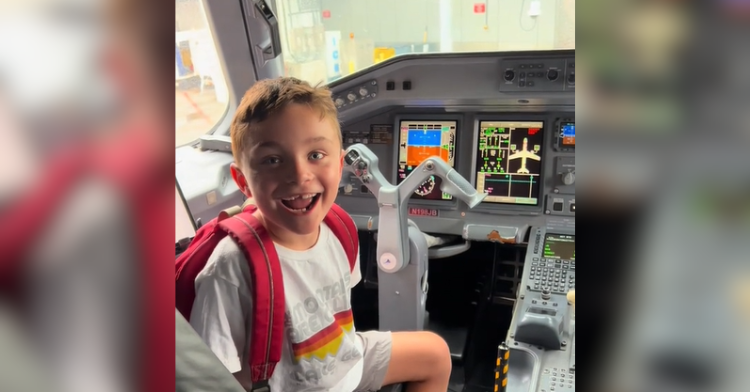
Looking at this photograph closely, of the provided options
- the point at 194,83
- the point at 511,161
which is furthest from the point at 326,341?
the point at 511,161

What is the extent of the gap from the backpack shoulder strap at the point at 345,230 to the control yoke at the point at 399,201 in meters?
0.21

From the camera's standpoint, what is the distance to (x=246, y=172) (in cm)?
86

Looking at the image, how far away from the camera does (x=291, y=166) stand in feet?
2.79

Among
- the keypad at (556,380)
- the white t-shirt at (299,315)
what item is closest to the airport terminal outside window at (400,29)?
the white t-shirt at (299,315)

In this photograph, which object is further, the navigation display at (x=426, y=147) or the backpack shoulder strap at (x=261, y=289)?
the navigation display at (x=426, y=147)

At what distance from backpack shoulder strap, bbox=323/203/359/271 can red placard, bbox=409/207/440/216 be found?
1.31 feet

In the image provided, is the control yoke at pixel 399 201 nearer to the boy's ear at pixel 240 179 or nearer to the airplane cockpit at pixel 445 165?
the airplane cockpit at pixel 445 165

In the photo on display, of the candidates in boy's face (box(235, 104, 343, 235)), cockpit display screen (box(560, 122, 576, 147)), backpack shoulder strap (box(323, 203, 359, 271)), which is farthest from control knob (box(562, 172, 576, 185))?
boy's face (box(235, 104, 343, 235))

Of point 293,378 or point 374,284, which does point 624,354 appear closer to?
point 293,378

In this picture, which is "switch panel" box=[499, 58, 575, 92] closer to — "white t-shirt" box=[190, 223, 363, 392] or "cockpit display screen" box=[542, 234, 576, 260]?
"cockpit display screen" box=[542, 234, 576, 260]

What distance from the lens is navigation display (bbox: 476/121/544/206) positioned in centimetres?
179

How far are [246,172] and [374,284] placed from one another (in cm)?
56

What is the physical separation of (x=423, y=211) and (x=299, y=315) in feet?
2.49

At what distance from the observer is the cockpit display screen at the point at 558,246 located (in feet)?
5.88
